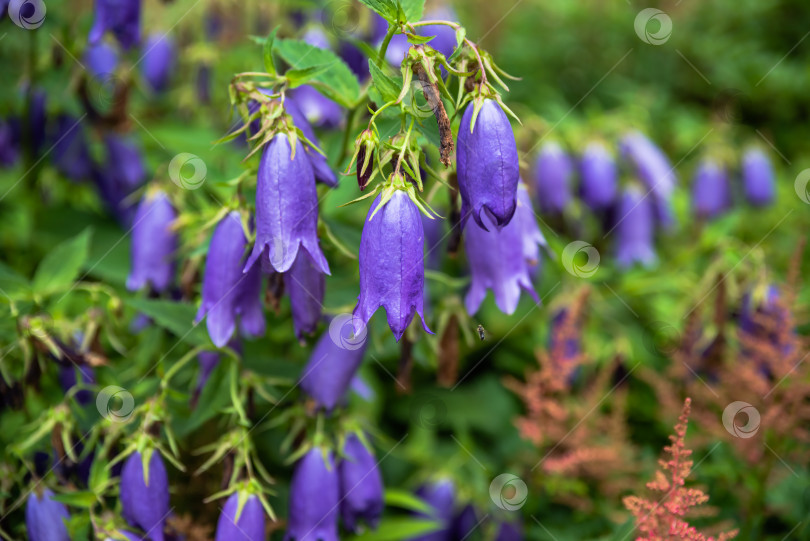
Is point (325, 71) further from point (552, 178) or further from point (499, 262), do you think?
point (552, 178)

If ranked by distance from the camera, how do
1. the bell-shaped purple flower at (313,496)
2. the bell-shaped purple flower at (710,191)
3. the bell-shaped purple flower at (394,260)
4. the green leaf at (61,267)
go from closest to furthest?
the bell-shaped purple flower at (394,260), the bell-shaped purple flower at (313,496), the green leaf at (61,267), the bell-shaped purple flower at (710,191)

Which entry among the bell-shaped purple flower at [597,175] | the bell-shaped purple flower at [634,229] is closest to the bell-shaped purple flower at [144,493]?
the bell-shaped purple flower at [597,175]

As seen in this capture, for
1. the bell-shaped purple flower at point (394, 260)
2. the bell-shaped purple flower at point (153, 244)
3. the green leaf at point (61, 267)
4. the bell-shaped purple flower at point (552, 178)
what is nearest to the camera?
the bell-shaped purple flower at point (394, 260)

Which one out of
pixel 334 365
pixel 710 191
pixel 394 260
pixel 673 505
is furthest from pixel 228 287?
pixel 710 191

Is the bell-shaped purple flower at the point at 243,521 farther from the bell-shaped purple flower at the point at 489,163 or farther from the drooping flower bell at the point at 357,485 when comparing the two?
the bell-shaped purple flower at the point at 489,163

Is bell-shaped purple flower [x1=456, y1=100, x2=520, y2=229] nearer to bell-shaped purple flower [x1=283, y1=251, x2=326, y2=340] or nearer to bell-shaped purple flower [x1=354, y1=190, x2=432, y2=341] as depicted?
bell-shaped purple flower [x1=354, y1=190, x2=432, y2=341]

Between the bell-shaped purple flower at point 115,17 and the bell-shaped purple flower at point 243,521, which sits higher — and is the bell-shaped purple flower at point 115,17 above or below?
above

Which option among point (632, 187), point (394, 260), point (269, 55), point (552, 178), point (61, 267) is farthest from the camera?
point (632, 187)
